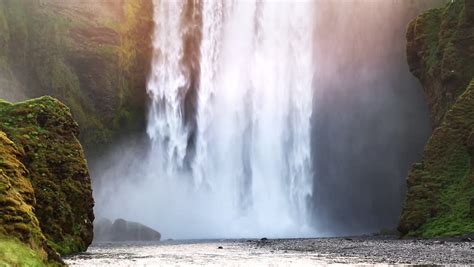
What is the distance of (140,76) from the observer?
95562mm

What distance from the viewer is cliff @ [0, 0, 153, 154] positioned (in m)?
86.8

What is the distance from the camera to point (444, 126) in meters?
63.8

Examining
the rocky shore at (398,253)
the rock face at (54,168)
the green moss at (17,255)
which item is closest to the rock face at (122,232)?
the rocky shore at (398,253)

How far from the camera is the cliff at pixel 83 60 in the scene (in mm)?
86812

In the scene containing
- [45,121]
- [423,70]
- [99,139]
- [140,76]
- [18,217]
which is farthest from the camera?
[140,76]

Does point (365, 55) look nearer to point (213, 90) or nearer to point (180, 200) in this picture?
point (213, 90)

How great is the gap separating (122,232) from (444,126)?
1876 inches

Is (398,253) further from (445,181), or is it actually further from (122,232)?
(122,232)

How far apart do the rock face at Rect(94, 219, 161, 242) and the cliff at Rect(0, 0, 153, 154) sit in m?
17.5

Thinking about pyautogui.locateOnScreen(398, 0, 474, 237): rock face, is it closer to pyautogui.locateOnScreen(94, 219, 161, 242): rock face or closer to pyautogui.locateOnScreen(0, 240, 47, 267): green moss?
pyautogui.locateOnScreen(94, 219, 161, 242): rock face

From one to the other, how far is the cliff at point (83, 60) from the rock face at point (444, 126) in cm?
4914

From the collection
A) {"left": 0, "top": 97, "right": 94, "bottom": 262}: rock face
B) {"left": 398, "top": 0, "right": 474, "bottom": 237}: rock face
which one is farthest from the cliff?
{"left": 0, "top": 97, "right": 94, "bottom": 262}: rock face

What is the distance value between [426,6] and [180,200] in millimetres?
59230

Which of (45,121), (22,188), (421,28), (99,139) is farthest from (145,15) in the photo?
(22,188)
